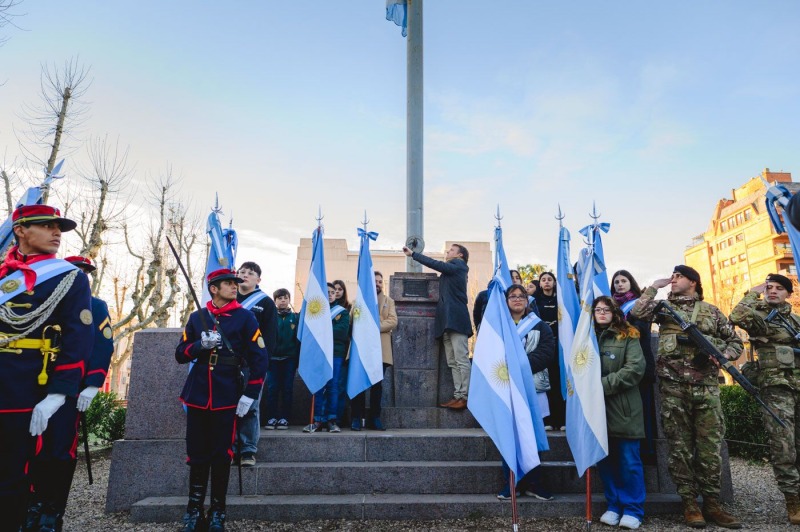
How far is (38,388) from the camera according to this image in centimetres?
333

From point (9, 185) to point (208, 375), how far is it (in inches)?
432

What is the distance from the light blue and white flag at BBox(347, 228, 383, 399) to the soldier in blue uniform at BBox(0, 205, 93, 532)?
3671 millimetres

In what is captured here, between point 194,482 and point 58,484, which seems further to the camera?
point 194,482

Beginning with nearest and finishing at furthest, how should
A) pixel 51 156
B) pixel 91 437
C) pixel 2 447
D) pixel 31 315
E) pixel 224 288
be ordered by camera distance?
pixel 2 447, pixel 31 315, pixel 224 288, pixel 91 437, pixel 51 156

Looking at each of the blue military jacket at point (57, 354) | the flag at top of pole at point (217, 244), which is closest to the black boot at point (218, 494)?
the blue military jacket at point (57, 354)

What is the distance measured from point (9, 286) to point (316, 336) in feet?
13.0

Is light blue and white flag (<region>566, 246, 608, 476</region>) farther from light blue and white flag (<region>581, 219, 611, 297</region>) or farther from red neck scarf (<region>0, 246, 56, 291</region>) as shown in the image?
red neck scarf (<region>0, 246, 56, 291</region>)

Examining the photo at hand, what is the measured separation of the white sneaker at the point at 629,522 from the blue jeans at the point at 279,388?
4.16 m

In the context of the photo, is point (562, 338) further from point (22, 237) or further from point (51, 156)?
point (51, 156)

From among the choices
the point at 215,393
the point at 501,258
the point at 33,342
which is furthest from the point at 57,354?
the point at 501,258

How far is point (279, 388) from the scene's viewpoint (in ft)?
23.5

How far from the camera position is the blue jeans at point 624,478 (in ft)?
16.6

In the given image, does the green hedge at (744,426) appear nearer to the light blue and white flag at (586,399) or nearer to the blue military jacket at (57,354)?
the light blue and white flag at (586,399)

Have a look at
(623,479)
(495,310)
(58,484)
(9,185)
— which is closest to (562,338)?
(495,310)
